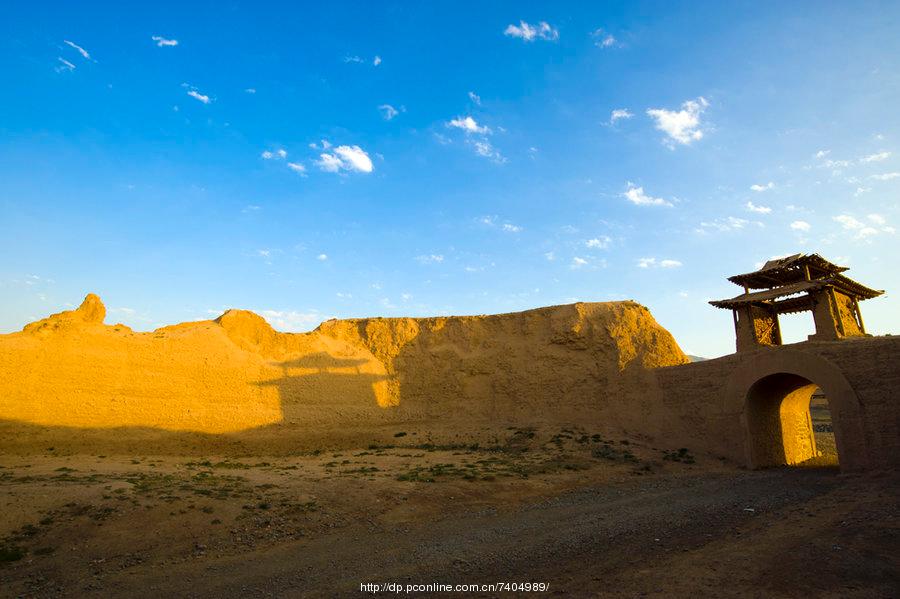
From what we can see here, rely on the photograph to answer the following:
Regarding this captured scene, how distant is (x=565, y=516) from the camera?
534 inches

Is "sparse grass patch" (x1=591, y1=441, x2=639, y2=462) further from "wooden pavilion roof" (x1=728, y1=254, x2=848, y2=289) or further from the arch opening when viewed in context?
"wooden pavilion roof" (x1=728, y1=254, x2=848, y2=289)

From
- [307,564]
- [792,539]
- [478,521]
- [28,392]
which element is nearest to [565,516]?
[478,521]

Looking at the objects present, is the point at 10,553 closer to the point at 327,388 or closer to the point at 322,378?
the point at 327,388

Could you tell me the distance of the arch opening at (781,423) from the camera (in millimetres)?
22406

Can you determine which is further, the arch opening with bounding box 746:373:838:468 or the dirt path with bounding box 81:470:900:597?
the arch opening with bounding box 746:373:838:468

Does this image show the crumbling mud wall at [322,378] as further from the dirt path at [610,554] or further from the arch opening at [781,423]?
the dirt path at [610,554]

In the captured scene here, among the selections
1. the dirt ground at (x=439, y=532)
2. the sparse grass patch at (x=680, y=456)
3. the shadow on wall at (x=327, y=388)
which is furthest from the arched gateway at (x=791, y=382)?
the shadow on wall at (x=327, y=388)

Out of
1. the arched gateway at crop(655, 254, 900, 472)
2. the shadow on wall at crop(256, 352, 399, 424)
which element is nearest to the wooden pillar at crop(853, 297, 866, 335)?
the arched gateway at crop(655, 254, 900, 472)

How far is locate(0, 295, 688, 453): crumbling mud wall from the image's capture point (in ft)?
88.5

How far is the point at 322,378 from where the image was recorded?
109 ft

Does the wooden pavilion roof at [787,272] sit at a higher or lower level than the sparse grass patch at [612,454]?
higher

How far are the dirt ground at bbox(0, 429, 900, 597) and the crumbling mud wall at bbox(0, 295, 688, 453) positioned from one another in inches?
299

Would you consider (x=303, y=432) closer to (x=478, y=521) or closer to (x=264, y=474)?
(x=264, y=474)

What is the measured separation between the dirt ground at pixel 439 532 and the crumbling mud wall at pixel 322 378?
7.59 metres
